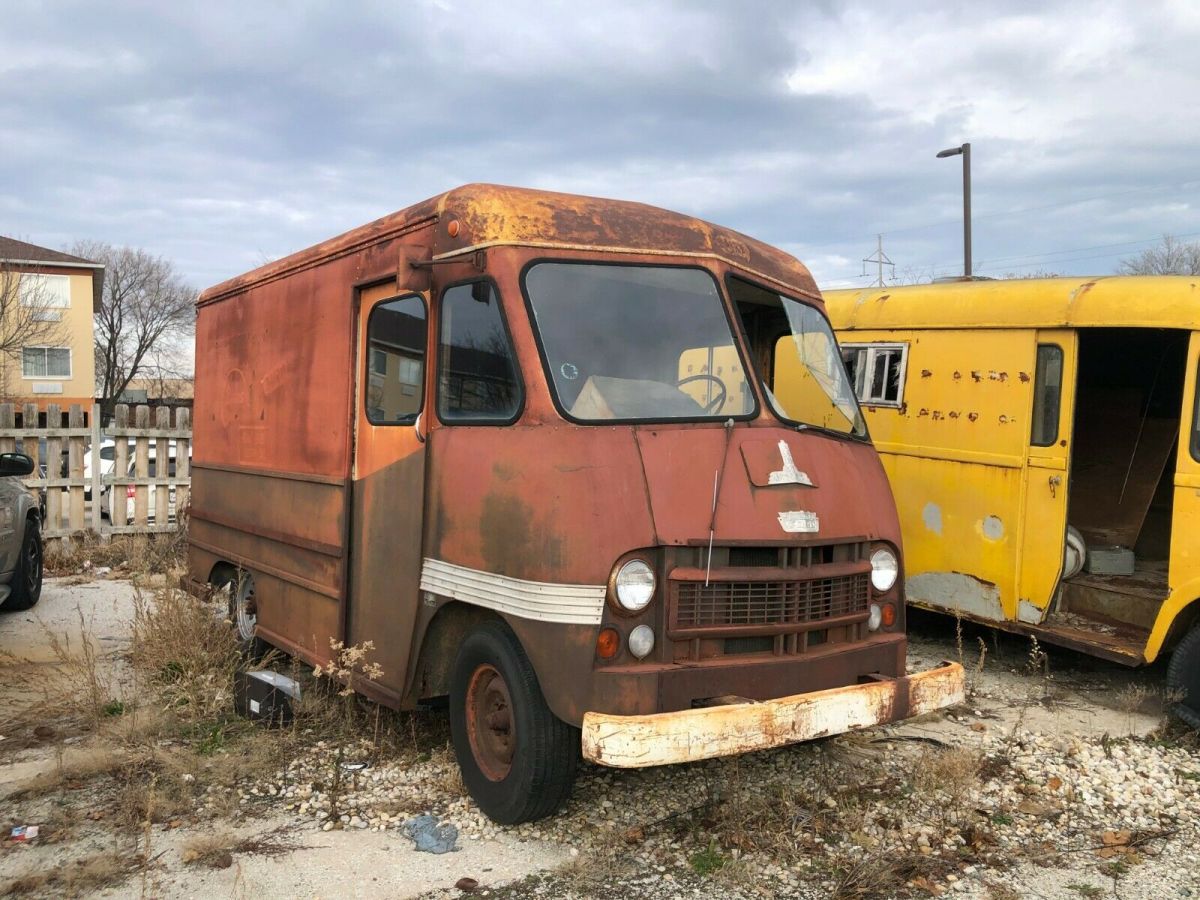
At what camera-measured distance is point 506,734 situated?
4109 millimetres

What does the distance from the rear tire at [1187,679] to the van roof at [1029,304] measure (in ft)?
6.22

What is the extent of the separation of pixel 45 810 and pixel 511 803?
2.16 meters

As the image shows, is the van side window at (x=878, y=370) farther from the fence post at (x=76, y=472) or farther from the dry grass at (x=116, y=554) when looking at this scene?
the fence post at (x=76, y=472)

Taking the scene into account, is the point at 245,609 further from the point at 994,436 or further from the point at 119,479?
the point at 119,479

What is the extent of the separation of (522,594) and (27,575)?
7.09 m

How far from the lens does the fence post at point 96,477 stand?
11.5 meters

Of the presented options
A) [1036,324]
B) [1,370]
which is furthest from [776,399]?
[1,370]

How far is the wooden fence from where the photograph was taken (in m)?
11.3

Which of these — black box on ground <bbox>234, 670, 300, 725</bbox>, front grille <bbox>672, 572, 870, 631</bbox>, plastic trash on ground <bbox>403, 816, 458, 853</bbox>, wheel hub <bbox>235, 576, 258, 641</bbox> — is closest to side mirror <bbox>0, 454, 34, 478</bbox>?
wheel hub <bbox>235, 576, 258, 641</bbox>

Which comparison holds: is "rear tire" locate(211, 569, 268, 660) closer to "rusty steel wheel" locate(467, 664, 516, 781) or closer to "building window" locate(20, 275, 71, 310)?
"rusty steel wheel" locate(467, 664, 516, 781)

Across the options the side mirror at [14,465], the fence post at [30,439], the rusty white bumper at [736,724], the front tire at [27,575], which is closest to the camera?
the rusty white bumper at [736,724]

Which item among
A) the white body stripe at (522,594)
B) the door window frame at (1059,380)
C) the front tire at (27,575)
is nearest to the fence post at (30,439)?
the front tire at (27,575)

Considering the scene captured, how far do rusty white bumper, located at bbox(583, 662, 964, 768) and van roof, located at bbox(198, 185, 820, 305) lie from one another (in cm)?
205

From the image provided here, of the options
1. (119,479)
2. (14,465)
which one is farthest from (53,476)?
(14,465)
